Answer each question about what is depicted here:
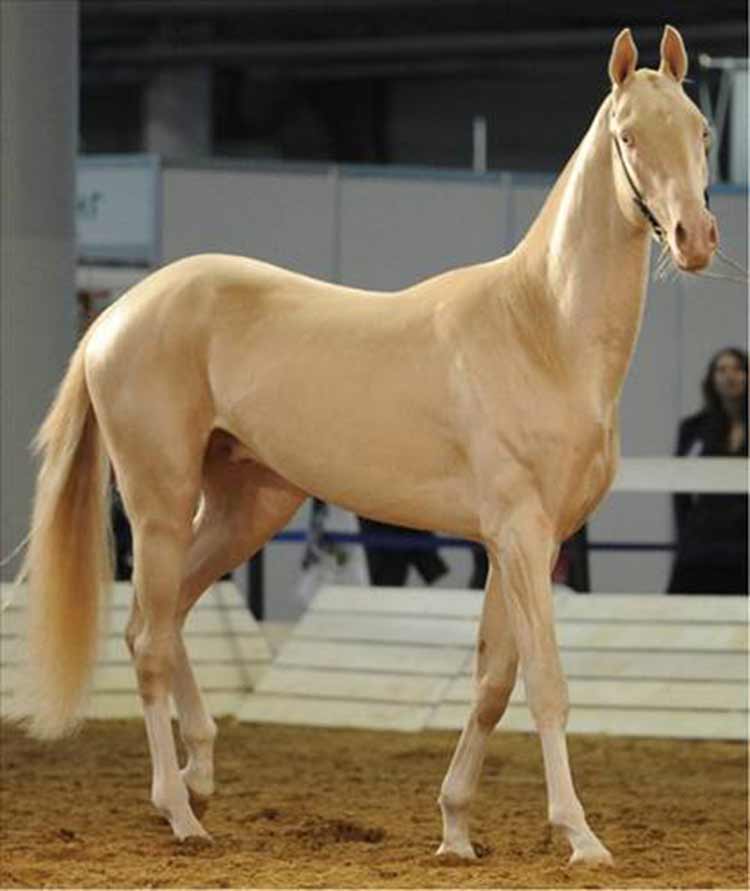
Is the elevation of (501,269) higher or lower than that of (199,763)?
higher

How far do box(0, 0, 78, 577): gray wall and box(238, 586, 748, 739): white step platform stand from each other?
1.36 meters

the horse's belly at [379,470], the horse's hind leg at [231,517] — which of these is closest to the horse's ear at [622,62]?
the horse's belly at [379,470]

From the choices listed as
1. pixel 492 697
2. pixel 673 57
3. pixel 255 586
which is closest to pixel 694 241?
pixel 673 57

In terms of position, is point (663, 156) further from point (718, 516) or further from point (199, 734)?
point (718, 516)

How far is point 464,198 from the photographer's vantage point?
1499cm

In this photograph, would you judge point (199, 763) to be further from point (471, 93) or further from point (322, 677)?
point (471, 93)

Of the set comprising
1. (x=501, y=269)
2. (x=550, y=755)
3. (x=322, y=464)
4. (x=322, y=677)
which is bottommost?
(x=322, y=677)

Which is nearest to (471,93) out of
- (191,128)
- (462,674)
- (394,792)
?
(191,128)

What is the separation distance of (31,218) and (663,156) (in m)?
4.99

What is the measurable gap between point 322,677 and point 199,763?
3328 millimetres

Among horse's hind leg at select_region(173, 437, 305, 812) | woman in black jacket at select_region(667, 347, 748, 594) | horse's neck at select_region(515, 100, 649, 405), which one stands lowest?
woman in black jacket at select_region(667, 347, 748, 594)

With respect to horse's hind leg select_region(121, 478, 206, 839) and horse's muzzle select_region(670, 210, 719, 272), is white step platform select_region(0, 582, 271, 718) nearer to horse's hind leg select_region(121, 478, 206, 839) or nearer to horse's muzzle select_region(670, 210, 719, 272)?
horse's hind leg select_region(121, 478, 206, 839)

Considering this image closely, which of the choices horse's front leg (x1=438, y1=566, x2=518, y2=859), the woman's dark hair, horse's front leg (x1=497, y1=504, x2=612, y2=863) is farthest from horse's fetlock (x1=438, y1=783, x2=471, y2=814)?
the woman's dark hair

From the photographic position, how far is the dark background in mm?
21188
